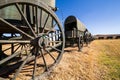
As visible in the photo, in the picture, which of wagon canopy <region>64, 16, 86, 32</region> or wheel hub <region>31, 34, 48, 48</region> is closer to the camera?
wheel hub <region>31, 34, 48, 48</region>

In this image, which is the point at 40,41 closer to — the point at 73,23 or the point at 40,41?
the point at 40,41

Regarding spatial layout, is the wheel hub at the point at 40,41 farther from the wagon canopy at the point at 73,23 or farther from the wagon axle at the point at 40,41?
Result: the wagon canopy at the point at 73,23

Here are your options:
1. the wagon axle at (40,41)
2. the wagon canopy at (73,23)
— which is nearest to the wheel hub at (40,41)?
the wagon axle at (40,41)

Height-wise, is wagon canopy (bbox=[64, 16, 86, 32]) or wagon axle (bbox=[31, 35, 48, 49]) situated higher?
wagon canopy (bbox=[64, 16, 86, 32])

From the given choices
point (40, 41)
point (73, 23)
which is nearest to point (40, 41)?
point (40, 41)

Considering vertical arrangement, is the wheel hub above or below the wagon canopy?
below

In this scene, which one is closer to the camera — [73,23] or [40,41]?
[40,41]

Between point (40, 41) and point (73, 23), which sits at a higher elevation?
point (73, 23)

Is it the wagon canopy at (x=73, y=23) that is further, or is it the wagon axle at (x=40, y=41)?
the wagon canopy at (x=73, y=23)

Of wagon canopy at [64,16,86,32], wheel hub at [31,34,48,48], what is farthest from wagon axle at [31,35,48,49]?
wagon canopy at [64,16,86,32]

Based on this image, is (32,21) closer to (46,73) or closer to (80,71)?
(46,73)

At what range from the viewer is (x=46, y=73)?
19.0ft

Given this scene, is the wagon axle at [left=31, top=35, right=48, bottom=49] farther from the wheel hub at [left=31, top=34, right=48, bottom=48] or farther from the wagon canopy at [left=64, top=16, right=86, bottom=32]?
the wagon canopy at [left=64, top=16, right=86, bottom=32]

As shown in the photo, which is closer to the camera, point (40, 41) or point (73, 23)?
point (40, 41)
